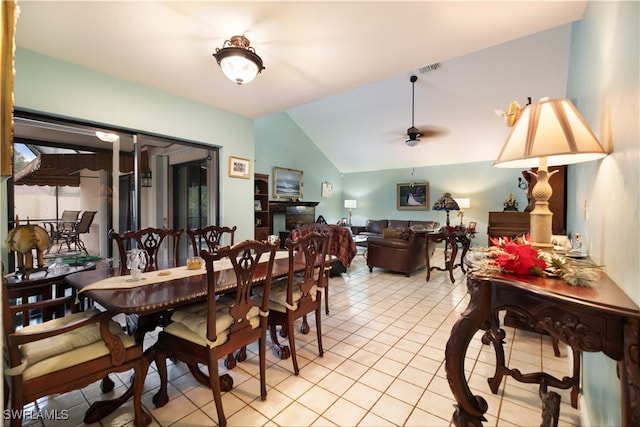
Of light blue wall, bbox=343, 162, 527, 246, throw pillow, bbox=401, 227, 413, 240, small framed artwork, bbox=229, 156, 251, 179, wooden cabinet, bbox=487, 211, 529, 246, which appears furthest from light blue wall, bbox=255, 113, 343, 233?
wooden cabinet, bbox=487, 211, 529, 246

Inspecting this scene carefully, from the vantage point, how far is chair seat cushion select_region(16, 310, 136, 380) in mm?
1252

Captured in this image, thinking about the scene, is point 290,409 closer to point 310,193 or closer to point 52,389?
point 52,389

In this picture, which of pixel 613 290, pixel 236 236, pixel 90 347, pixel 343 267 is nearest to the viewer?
pixel 613 290

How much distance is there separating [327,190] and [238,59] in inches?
263

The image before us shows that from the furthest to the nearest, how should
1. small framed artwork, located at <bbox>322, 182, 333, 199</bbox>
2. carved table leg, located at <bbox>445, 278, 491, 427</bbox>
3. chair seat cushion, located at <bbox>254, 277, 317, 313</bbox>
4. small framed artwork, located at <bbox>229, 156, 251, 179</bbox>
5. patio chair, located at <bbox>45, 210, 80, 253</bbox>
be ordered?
small framed artwork, located at <bbox>322, 182, 333, 199</bbox>, small framed artwork, located at <bbox>229, 156, 251, 179</bbox>, patio chair, located at <bbox>45, 210, 80, 253</bbox>, chair seat cushion, located at <bbox>254, 277, 317, 313</bbox>, carved table leg, located at <bbox>445, 278, 491, 427</bbox>

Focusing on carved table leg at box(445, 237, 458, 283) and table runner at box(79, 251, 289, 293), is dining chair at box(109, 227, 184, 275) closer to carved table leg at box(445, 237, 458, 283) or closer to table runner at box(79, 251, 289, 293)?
table runner at box(79, 251, 289, 293)

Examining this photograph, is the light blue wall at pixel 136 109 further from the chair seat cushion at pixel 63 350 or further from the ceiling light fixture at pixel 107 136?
the chair seat cushion at pixel 63 350

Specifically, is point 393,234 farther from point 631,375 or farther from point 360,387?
point 631,375

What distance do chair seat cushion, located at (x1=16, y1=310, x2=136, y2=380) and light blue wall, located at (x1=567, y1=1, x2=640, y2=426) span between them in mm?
2231

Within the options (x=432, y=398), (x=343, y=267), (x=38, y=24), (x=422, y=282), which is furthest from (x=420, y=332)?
(x=38, y=24)

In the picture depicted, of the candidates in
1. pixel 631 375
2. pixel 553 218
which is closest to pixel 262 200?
pixel 553 218

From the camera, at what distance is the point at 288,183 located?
23.2ft

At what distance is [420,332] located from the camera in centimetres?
268

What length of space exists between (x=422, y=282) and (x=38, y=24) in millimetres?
5155
